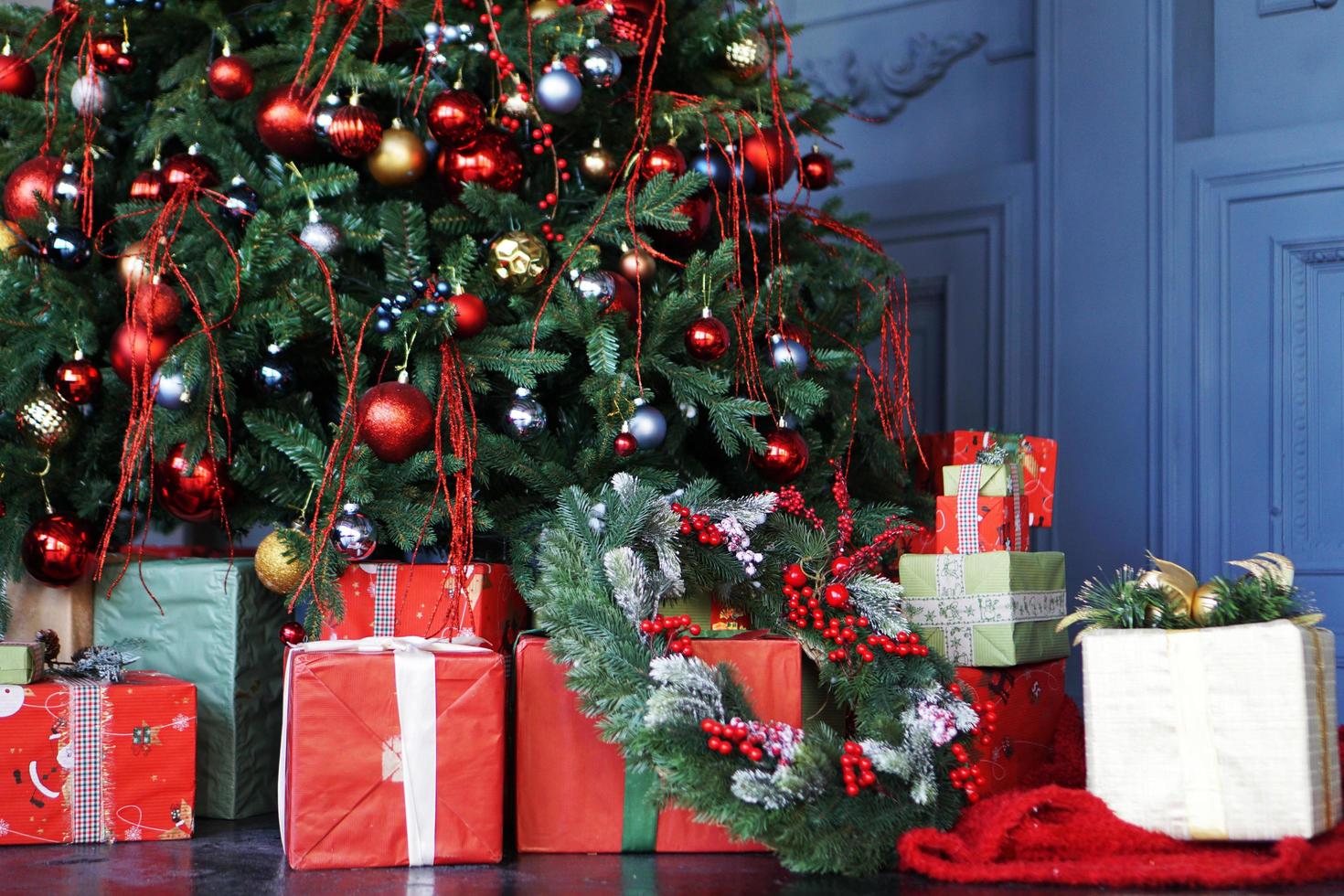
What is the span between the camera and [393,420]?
1.29 meters

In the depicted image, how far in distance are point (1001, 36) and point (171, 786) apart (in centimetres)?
173

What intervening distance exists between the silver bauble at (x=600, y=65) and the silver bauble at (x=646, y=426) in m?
0.40

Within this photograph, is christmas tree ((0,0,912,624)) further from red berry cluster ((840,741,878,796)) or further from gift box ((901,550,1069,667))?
red berry cluster ((840,741,878,796))

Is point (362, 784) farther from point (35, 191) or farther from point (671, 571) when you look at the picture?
point (35, 191)

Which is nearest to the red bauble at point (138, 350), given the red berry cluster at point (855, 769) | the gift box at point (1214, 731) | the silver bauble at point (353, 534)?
the silver bauble at point (353, 534)

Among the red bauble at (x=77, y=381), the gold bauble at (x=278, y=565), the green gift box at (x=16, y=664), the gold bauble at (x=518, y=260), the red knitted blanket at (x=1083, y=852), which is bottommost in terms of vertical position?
the red knitted blanket at (x=1083, y=852)

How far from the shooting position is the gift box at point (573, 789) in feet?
3.82

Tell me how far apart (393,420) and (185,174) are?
402mm

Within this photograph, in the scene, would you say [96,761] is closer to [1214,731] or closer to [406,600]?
[406,600]

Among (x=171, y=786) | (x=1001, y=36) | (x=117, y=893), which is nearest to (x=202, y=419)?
(x=171, y=786)

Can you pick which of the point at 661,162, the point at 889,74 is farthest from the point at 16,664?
the point at 889,74

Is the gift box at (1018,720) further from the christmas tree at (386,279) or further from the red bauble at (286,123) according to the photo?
the red bauble at (286,123)

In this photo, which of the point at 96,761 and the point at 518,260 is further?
the point at 518,260

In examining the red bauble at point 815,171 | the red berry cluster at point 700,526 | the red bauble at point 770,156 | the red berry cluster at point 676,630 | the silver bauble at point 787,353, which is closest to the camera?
the red berry cluster at point 676,630
